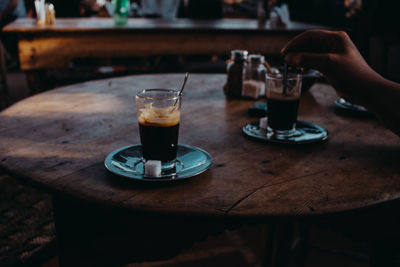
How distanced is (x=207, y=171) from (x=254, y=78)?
29.3 inches

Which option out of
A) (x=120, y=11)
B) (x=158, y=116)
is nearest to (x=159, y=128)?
(x=158, y=116)

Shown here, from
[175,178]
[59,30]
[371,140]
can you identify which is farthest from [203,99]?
[59,30]

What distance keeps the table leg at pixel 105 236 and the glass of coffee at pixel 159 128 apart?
14cm

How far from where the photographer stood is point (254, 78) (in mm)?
1460

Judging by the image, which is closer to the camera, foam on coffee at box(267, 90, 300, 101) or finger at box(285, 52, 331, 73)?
finger at box(285, 52, 331, 73)

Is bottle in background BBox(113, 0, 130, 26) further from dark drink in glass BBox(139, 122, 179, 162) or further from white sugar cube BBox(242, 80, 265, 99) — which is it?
dark drink in glass BBox(139, 122, 179, 162)

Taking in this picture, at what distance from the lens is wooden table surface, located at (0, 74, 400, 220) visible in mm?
673

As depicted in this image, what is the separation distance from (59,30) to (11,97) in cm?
258

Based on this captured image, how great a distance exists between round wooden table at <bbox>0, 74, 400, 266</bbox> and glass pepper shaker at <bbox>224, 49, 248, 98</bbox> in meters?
0.17

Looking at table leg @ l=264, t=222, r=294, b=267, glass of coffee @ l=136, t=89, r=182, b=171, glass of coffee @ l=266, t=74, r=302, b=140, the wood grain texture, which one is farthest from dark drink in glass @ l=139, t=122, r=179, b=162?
the wood grain texture

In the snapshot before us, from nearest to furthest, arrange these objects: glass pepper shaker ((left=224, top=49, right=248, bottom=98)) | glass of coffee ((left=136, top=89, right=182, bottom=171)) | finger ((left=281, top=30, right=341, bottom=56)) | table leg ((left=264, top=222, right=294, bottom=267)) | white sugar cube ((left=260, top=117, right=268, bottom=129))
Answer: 1. glass of coffee ((left=136, top=89, right=182, bottom=171))
2. finger ((left=281, top=30, right=341, bottom=56))
3. white sugar cube ((left=260, top=117, right=268, bottom=129))
4. table leg ((left=264, top=222, right=294, bottom=267))
5. glass pepper shaker ((left=224, top=49, right=248, bottom=98))

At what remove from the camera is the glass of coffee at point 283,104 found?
100 cm

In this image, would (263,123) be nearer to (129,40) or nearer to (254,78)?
(254,78)

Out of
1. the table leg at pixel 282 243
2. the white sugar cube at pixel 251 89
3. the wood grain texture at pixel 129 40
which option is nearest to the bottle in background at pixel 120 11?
the wood grain texture at pixel 129 40
